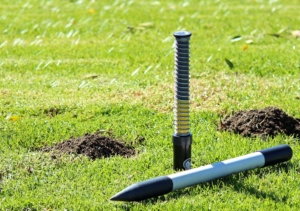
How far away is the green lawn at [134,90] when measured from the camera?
14.2 ft

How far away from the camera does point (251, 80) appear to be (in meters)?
7.05

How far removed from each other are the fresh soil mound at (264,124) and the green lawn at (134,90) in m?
0.11

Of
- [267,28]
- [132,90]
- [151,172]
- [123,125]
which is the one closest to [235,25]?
[267,28]

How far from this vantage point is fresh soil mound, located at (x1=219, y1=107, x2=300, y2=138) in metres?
5.38

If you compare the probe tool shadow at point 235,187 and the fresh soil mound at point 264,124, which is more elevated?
the probe tool shadow at point 235,187

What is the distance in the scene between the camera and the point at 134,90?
6695mm


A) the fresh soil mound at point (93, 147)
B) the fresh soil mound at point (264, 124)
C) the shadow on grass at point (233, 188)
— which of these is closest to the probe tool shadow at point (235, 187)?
the shadow on grass at point (233, 188)

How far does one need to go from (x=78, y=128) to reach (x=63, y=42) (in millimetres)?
3491

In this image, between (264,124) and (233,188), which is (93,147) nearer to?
(233,188)

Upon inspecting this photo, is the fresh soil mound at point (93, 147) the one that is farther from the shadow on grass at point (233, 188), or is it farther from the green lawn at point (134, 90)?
the shadow on grass at point (233, 188)

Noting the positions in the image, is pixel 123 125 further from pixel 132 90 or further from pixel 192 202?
pixel 192 202

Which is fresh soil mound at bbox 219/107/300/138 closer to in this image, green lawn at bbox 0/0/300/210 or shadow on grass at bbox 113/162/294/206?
green lawn at bbox 0/0/300/210

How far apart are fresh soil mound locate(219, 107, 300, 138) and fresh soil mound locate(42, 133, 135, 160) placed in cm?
95

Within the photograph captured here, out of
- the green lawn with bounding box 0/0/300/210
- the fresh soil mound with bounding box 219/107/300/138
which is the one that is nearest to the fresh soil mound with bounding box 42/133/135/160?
the green lawn with bounding box 0/0/300/210
